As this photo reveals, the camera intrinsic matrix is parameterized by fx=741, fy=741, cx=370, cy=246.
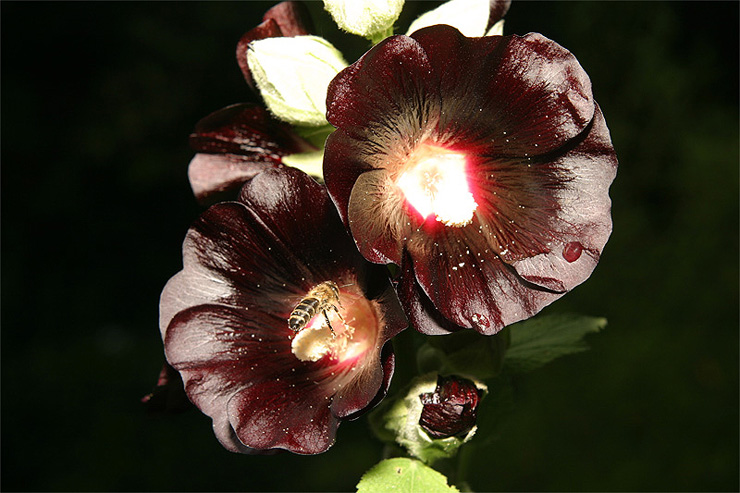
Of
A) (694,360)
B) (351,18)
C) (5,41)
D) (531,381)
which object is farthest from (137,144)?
(351,18)

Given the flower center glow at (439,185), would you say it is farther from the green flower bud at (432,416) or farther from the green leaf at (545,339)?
the green leaf at (545,339)

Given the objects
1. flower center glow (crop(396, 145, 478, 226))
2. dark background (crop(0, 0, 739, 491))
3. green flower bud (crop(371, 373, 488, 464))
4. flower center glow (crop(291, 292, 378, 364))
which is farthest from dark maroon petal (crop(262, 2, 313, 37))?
dark background (crop(0, 0, 739, 491))

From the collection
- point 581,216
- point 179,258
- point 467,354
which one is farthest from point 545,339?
point 179,258

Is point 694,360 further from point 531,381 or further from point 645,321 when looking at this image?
point 531,381

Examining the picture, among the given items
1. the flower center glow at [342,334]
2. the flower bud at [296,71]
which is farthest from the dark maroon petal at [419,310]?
the flower bud at [296,71]

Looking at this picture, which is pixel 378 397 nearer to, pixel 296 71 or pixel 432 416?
pixel 432 416

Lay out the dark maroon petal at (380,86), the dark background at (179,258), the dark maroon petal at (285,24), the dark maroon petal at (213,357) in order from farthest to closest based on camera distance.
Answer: the dark background at (179,258) < the dark maroon petal at (285,24) < the dark maroon petal at (213,357) < the dark maroon petal at (380,86)


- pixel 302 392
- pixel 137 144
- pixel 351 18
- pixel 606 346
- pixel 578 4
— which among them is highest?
pixel 351 18

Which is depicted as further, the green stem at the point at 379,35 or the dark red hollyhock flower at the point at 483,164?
the green stem at the point at 379,35
